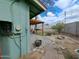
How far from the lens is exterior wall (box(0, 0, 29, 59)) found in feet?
24.5

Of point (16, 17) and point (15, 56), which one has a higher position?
point (16, 17)

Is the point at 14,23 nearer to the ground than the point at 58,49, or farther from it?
farther from it

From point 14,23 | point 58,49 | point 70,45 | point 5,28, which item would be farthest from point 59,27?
point 5,28

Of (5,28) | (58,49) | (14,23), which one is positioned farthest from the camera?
(58,49)

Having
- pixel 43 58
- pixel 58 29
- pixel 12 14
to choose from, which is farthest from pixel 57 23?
pixel 12 14

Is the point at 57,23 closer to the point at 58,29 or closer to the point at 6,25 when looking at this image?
the point at 58,29

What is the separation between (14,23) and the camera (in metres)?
8.01

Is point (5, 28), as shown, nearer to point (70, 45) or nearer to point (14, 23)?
point (14, 23)

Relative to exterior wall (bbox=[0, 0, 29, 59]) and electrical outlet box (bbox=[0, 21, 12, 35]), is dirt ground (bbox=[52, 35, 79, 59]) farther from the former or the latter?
electrical outlet box (bbox=[0, 21, 12, 35])

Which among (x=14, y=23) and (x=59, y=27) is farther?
(x=59, y=27)

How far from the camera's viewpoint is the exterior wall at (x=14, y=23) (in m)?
7.46

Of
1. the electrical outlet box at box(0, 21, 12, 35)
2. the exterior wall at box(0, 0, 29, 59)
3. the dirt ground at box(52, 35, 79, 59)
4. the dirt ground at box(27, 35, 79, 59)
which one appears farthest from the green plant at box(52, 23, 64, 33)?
the electrical outlet box at box(0, 21, 12, 35)

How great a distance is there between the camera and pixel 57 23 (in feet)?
148

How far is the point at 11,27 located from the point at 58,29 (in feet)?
115
